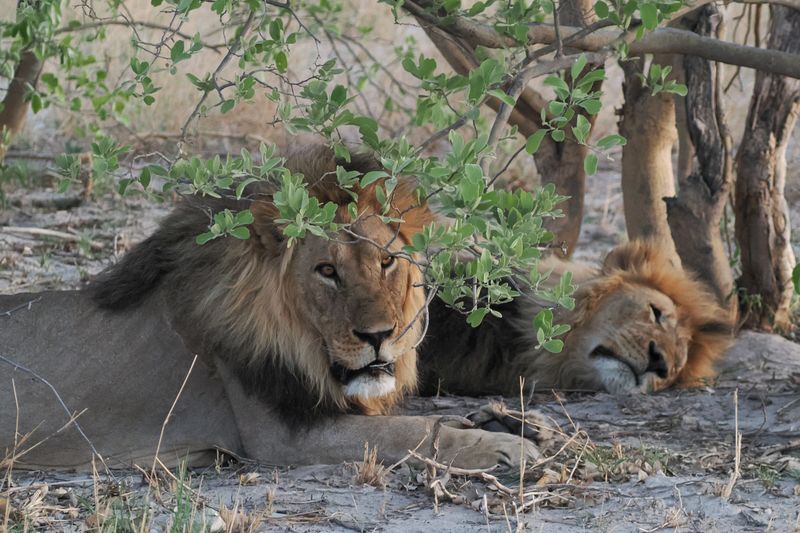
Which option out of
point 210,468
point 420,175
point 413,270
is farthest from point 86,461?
point 420,175

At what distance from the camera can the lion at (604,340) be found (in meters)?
5.26

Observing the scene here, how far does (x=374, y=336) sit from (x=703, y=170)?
2640mm

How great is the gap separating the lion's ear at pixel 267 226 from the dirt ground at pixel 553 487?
0.80 metres

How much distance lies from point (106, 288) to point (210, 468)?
0.86m

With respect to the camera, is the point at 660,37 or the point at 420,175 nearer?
the point at 420,175

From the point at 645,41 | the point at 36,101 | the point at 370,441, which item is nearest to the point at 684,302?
the point at 645,41

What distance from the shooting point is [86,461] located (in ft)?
14.5

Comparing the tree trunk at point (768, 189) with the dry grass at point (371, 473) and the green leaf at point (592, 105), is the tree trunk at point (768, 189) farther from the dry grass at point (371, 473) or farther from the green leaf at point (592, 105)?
the dry grass at point (371, 473)

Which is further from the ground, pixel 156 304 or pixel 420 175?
pixel 420 175

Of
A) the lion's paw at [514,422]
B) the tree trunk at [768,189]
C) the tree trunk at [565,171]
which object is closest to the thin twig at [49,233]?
the tree trunk at [565,171]

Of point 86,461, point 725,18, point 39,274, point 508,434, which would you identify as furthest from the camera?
point 39,274

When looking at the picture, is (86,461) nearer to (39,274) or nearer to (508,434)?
(508,434)

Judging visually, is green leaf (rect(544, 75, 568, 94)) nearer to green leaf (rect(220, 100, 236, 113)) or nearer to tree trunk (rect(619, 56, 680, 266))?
green leaf (rect(220, 100, 236, 113))

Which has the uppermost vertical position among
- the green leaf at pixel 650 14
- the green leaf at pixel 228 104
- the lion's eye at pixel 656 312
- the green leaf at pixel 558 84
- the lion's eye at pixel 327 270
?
the green leaf at pixel 650 14
